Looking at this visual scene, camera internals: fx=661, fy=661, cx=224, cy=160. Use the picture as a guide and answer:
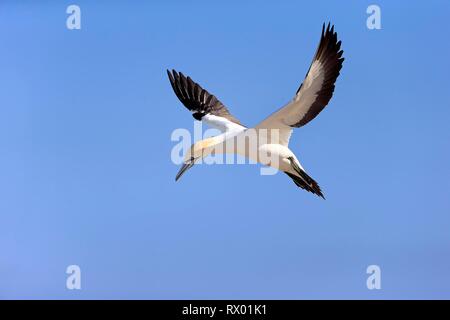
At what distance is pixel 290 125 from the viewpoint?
10.1 metres

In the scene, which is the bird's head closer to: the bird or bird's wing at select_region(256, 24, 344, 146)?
the bird

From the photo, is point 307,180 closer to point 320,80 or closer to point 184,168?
point 320,80

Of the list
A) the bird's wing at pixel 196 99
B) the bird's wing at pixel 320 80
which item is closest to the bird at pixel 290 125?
the bird's wing at pixel 320 80

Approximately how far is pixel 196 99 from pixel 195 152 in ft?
7.19

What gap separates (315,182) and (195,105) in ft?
10.3

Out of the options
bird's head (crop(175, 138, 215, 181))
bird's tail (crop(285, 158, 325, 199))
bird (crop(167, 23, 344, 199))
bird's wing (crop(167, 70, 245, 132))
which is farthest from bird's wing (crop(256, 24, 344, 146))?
bird's wing (crop(167, 70, 245, 132))

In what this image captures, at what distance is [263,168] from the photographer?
10227 millimetres

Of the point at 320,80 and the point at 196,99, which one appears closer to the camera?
the point at 320,80

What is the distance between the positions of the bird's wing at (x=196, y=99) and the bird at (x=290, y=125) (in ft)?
1.93

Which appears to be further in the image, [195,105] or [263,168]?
[195,105]

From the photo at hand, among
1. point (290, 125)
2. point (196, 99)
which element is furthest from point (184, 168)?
point (196, 99)

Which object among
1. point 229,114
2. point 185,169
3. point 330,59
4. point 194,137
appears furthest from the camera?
point 229,114
